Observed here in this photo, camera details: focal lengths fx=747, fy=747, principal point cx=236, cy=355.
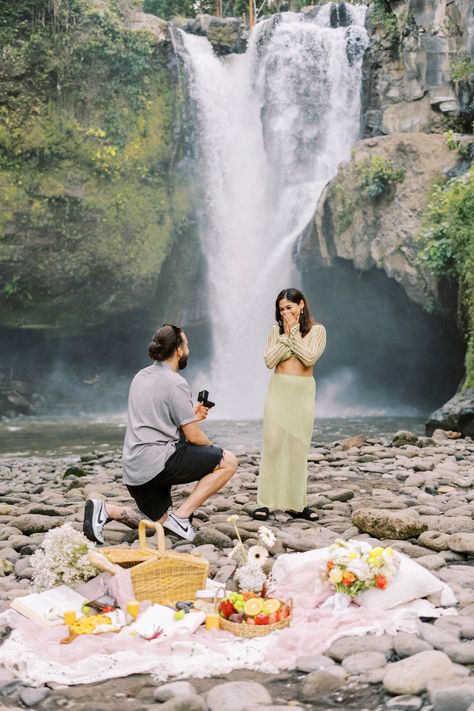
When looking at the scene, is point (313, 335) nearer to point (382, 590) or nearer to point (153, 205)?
point (382, 590)

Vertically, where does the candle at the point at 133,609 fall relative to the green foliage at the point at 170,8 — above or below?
below

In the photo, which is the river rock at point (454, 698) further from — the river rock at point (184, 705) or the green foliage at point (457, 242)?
the green foliage at point (457, 242)

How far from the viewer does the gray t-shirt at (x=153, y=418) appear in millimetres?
5133

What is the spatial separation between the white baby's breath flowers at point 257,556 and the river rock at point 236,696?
0.94m

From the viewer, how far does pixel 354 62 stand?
19.8 meters

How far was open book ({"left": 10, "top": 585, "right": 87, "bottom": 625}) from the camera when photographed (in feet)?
12.0

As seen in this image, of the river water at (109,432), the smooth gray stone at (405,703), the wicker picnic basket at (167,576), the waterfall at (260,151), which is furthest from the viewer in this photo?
the waterfall at (260,151)

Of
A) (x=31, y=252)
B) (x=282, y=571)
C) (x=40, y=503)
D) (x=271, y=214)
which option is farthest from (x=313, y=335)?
(x=271, y=214)

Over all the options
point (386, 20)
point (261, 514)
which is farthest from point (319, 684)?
point (386, 20)

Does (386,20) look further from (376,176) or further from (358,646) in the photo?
(358,646)

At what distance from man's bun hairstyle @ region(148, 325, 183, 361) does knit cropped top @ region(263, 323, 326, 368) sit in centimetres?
89

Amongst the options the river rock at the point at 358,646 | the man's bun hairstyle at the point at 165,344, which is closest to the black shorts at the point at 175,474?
the man's bun hairstyle at the point at 165,344

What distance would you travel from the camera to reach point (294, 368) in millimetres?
A: 5906

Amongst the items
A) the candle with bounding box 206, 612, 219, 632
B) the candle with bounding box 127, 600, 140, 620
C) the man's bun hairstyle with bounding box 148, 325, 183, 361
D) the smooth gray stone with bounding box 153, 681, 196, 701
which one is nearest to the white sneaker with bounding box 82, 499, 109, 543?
the man's bun hairstyle with bounding box 148, 325, 183, 361
